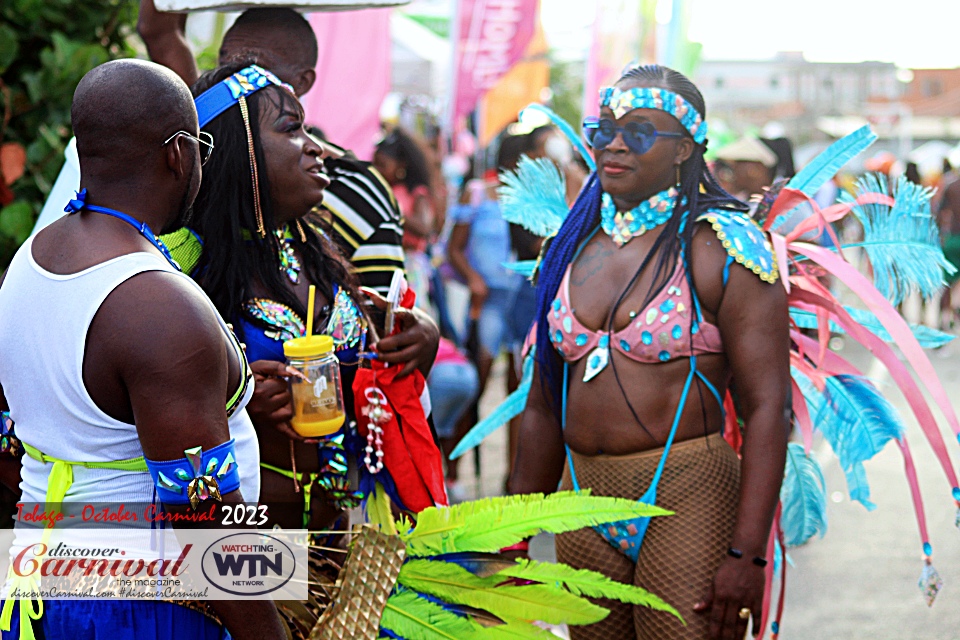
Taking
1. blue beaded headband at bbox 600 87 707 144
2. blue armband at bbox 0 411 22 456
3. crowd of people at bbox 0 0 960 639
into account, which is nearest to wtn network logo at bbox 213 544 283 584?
crowd of people at bbox 0 0 960 639

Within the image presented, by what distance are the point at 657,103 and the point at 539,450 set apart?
101 cm

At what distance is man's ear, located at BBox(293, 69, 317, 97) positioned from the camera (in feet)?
10.9

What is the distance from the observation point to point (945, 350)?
12.5 m

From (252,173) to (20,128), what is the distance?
1.36 metres

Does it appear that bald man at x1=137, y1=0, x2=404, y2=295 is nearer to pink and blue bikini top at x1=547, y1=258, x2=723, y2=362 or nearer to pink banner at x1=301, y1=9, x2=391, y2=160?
pink and blue bikini top at x1=547, y1=258, x2=723, y2=362

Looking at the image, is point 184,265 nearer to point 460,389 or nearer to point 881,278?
point 881,278

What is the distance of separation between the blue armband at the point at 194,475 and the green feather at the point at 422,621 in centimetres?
48

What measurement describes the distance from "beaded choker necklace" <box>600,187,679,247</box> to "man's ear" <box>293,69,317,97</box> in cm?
104

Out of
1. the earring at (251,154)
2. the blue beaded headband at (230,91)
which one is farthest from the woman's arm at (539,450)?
the blue beaded headband at (230,91)

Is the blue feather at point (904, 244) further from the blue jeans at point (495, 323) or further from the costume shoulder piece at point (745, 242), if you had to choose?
the blue jeans at point (495, 323)

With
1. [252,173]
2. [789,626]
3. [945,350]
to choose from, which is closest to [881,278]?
[252,173]

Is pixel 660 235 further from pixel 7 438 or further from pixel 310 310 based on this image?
pixel 7 438

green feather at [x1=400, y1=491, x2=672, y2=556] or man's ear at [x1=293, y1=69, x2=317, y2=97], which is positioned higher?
man's ear at [x1=293, y1=69, x2=317, y2=97]

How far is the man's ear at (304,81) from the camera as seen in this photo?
10.9 feet
